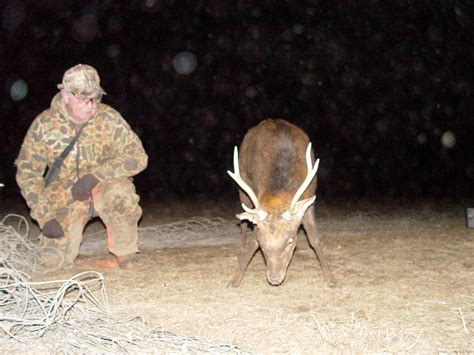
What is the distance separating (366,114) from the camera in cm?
2897

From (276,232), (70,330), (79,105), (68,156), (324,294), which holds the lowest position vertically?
(324,294)

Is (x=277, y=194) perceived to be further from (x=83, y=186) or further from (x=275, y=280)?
(x=83, y=186)

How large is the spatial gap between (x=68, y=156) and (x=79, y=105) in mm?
564

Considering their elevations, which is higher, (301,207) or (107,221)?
(301,207)

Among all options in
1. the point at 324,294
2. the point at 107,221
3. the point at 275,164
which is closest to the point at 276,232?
the point at 324,294

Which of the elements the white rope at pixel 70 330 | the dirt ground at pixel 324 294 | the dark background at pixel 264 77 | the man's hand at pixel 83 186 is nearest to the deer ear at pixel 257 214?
the dirt ground at pixel 324 294

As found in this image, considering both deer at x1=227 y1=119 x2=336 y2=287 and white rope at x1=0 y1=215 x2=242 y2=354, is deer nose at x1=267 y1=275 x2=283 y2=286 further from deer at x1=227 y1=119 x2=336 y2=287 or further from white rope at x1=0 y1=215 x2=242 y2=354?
white rope at x1=0 y1=215 x2=242 y2=354

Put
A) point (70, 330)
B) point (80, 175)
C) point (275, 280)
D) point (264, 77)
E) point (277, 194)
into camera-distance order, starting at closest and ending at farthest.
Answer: point (70, 330), point (275, 280), point (277, 194), point (80, 175), point (264, 77)

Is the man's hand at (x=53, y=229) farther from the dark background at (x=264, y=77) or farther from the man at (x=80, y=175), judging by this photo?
the dark background at (x=264, y=77)

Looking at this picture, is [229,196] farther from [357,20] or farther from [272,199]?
[357,20]

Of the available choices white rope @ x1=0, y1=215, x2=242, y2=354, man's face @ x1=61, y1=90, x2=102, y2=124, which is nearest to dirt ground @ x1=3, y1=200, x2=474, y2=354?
white rope @ x1=0, y1=215, x2=242, y2=354

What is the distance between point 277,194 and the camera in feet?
17.7

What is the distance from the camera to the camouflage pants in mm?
6020

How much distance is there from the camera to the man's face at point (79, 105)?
5832 mm
